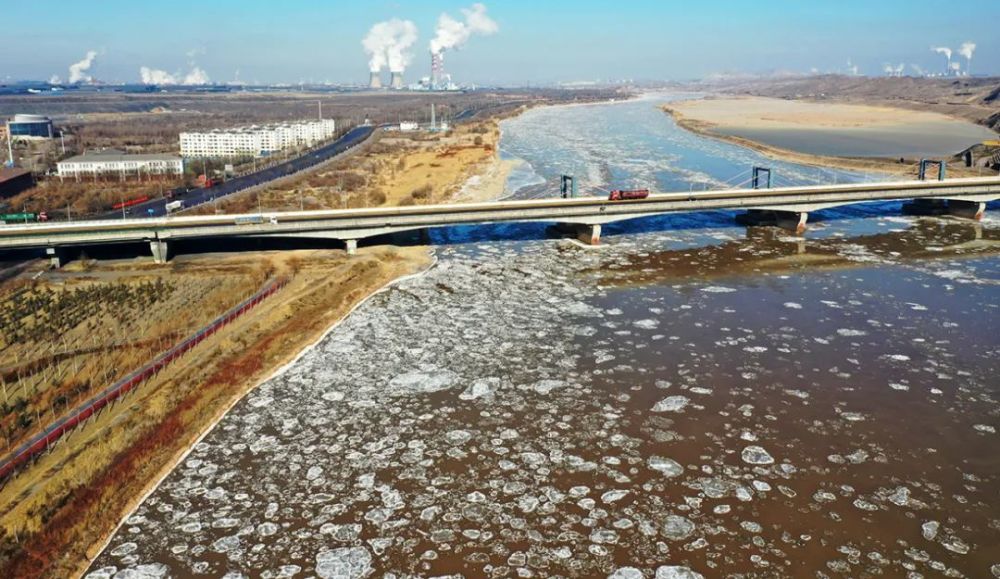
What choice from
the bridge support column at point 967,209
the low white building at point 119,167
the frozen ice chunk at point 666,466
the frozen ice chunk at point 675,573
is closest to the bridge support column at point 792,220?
the bridge support column at point 967,209

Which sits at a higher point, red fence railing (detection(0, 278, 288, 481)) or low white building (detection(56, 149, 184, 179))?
low white building (detection(56, 149, 184, 179))

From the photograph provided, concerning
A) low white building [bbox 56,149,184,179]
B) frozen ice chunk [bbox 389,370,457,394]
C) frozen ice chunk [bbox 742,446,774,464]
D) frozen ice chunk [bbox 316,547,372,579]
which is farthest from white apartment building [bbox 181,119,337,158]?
frozen ice chunk [bbox 742,446,774,464]

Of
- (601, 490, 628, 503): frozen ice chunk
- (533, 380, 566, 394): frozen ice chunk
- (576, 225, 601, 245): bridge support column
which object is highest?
(576, 225, 601, 245): bridge support column

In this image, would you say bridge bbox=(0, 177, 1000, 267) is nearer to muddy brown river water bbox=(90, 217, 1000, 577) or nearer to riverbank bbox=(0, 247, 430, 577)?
riverbank bbox=(0, 247, 430, 577)

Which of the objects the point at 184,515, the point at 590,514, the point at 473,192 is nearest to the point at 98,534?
the point at 184,515

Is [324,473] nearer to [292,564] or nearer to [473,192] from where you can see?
[292,564]

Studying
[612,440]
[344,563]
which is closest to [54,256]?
[344,563]
